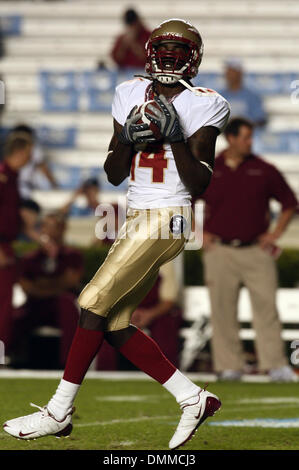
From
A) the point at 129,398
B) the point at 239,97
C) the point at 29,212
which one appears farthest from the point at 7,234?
the point at 239,97

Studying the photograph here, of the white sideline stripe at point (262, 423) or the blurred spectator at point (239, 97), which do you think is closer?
the white sideline stripe at point (262, 423)

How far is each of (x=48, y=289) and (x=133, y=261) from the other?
166 inches

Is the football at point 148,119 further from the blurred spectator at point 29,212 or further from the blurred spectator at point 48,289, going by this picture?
the blurred spectator at point 29,212

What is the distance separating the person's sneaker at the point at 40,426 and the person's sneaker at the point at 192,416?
0.41 meters

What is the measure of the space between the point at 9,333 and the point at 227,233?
1843 mm

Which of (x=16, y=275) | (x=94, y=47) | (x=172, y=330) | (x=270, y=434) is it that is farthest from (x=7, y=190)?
(x=94, y=47)

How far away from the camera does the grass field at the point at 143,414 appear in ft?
14.5

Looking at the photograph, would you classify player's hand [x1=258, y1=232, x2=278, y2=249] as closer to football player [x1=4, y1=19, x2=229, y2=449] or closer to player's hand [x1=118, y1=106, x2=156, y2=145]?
football player [x1=4, y1=19, x2=229, y2=449]

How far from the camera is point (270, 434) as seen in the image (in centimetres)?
478

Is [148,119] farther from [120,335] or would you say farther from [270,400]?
[270,400]

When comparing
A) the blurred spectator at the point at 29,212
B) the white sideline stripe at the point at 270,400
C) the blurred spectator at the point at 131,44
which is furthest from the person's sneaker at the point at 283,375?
the blurred spectator at the point at 131,44

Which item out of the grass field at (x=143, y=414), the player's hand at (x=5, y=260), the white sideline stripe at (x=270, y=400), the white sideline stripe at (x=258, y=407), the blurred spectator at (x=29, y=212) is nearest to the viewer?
the grass field at (x=143, y=414)

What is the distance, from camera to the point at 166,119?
13.3 feet

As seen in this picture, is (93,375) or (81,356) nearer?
(81,356)
